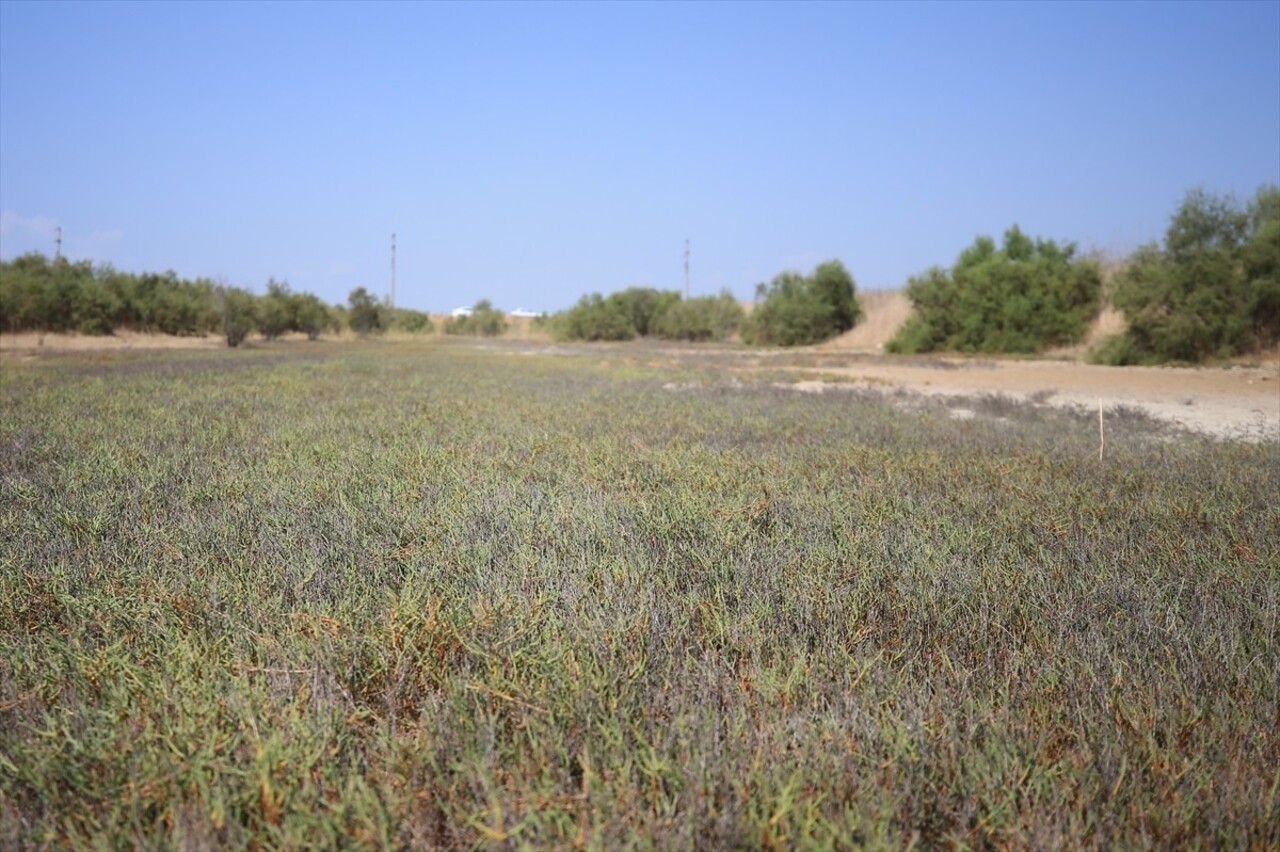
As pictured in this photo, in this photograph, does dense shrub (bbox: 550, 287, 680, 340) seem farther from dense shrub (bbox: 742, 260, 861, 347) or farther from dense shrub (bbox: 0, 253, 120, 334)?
dense shrub (bbox: 0, 253, 120, 334)

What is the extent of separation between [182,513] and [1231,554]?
16.0 ft

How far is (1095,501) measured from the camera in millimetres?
4504

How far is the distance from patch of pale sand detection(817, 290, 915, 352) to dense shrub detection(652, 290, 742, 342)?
968 centimetres

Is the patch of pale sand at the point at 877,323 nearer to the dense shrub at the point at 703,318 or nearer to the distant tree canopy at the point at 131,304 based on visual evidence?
the dense shrub at the point at 703,318

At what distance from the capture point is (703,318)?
5684 cm

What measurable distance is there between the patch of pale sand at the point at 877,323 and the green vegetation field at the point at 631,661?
4136 centimetres

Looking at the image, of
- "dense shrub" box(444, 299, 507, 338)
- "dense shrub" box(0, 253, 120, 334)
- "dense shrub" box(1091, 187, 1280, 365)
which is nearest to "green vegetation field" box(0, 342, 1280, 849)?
"dense shrub" box(1091, 187, 1280, 365)

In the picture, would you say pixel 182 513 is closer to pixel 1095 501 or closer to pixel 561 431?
pixel 561 431

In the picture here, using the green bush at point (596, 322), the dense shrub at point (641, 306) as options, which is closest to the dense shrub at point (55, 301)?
the green bush at point (596, 322)

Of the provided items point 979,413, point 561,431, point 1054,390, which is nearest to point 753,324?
point 1054,390

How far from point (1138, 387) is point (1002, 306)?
19.2 m

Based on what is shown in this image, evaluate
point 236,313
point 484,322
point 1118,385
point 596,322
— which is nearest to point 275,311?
point 236,313

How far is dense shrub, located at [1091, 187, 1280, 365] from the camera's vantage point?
22453 mm

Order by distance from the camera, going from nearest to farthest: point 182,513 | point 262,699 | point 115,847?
point 115,847, point 262,699, point 182,513
